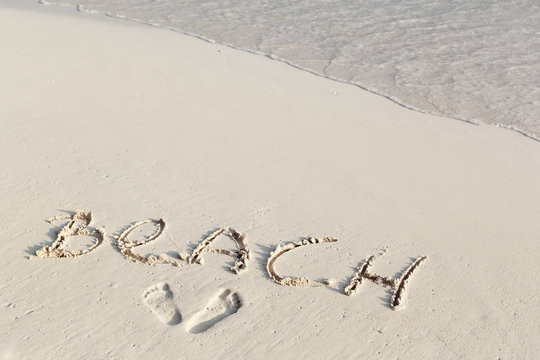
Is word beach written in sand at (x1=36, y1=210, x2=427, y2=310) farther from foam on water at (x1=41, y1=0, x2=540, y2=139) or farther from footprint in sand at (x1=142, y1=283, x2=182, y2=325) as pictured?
foam on water at (x1=41, y1=0, x2=540, y2=139)

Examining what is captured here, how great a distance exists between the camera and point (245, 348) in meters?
2.59

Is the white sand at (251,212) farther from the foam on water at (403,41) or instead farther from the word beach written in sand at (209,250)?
the foam on water at (403,41)

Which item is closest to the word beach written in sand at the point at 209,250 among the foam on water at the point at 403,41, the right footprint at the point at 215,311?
the right footprint at the point at 215,311

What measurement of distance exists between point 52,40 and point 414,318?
16.1 ft

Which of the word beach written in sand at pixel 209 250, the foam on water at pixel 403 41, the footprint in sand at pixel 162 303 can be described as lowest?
the footprint in sand at pixel 162 303

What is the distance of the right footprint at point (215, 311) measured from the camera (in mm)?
2707

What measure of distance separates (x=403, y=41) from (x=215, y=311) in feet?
17.5

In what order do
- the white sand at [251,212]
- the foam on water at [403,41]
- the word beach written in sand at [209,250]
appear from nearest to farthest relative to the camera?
the white sand at [251,212] → the word beach written in sand at [209,250] → the foam on water at [403,41]

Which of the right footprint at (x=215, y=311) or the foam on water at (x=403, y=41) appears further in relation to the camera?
the foam on water at (x=403, y=41)

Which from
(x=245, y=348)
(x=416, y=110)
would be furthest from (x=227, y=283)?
(x=416, y=110)

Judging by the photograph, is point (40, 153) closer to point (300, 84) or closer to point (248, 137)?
point (248, 137)

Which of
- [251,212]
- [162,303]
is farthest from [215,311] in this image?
[251,212]

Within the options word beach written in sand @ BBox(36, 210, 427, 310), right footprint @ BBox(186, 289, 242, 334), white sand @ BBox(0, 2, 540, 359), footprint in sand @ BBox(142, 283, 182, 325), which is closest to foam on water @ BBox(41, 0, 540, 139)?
white sand @ BBox(0, 2, 540, 359)

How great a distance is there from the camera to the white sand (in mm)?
2688
